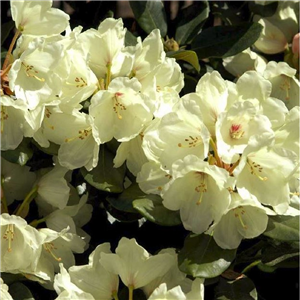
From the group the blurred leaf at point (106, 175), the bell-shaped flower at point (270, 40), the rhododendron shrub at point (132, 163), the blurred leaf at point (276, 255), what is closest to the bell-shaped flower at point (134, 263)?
the rhododendron shrub at point (132, 163)

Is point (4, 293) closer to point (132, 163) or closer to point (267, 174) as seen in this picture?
point (132, 163)

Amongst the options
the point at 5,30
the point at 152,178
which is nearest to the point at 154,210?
the point at 152,178

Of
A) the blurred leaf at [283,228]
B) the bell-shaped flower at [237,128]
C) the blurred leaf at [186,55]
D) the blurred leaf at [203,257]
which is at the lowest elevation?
the blurred leaf at [203,257]

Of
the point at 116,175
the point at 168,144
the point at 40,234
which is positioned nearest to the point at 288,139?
the point at 168,144

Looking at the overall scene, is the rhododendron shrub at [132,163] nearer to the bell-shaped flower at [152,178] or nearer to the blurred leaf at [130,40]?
the bell-shaped flower at [152,178]

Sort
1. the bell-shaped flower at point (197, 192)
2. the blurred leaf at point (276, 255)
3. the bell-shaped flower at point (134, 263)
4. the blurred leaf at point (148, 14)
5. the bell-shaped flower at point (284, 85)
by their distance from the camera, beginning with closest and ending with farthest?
the bell-shaped flower at point (197, 192) < the bell-shaped flower at point (134, 263) < the blurred leaf at point (276, 255) < the bell-shaped flower at point (284, 85) < the blurred leaf at point (148, 14)

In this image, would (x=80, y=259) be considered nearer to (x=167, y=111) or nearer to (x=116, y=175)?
(x=116, y=175)
